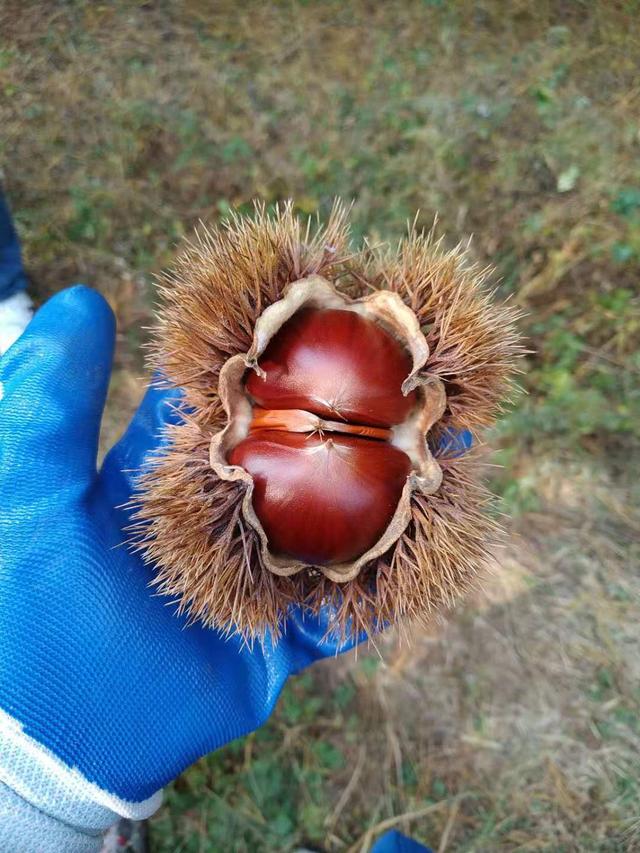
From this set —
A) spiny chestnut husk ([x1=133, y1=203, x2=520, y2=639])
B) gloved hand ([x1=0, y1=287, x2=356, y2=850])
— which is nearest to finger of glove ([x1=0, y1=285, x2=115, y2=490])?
gloved hand ([x1=0, y1=287, x2=356, y2=850])

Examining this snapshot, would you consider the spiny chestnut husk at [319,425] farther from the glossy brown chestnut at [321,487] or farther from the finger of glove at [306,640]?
the finger of glove at [306,640]

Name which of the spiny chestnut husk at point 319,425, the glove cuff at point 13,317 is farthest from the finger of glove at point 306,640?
the glove cuff at point 13,317

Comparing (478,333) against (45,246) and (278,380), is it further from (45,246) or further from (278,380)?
(45,246)

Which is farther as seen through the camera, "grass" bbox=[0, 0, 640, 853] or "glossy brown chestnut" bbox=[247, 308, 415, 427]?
"grass" bbox=[0, 0, 640, 853]

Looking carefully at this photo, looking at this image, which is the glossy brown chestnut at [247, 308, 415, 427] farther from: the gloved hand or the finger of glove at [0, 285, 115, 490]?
the finger of glove at [0, 285, 115, 490]

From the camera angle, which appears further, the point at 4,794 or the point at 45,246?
the point at 45,246

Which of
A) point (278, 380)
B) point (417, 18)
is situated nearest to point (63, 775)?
point (278, 380)

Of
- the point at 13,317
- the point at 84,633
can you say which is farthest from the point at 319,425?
the point at 13,317
